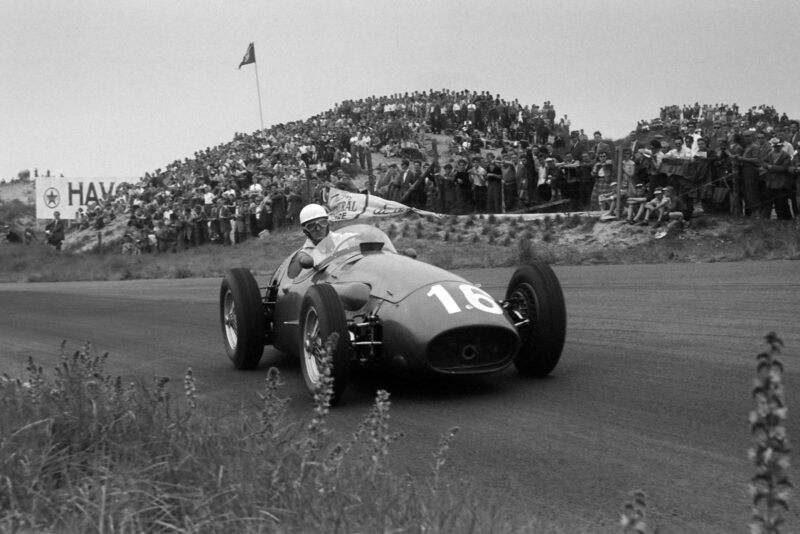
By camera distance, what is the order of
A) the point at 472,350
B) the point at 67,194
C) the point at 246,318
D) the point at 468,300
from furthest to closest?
the point at 67,194, the point at 246,318, the point at 468,300, the point at 472,350

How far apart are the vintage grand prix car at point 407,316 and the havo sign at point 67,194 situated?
42.2 m

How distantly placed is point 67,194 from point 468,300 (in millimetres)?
44655

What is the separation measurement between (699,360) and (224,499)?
434 cm

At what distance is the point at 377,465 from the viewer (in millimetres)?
3490

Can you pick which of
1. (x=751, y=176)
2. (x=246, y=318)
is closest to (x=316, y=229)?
A: (x=246, y=318)

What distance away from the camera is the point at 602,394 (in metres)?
5.93

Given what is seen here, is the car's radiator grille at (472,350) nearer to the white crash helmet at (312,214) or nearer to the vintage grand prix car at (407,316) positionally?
the vintage grand prix car at (407,316)

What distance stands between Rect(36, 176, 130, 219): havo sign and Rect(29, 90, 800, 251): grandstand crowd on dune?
19.7 feet

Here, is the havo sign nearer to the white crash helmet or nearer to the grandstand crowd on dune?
the grandstand crowd on dune

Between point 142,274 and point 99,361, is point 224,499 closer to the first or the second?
point 99,361

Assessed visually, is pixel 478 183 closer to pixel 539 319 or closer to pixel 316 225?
pixel 316 225

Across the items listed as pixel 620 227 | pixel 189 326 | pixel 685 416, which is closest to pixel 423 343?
pixel 685 416

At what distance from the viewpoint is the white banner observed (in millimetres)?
19266

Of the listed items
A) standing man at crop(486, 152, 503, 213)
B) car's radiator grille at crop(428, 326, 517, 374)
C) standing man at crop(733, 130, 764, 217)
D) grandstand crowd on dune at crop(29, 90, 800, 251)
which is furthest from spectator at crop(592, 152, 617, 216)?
car's radiator grille at crop(428, 326, 517, 374)
